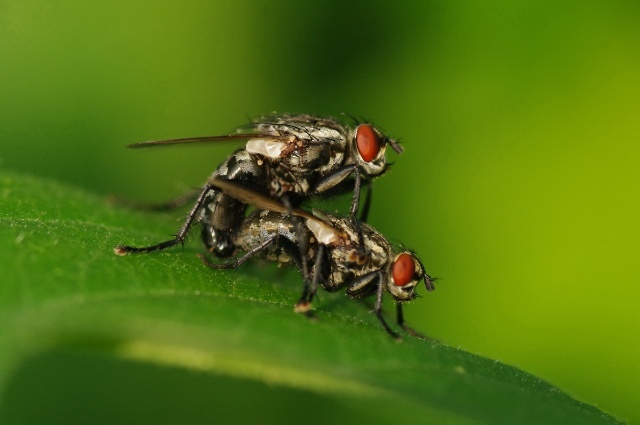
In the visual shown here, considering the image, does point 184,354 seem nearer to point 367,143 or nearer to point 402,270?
point 402,270

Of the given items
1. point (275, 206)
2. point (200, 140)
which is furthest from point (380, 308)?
point (200, 140)

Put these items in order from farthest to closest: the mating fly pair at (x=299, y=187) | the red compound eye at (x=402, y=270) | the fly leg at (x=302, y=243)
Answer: the mating fly pair at (x=299, y=187) → the red compound eye at (x=402, y=270) → the fly leg at (x=302, y=243)

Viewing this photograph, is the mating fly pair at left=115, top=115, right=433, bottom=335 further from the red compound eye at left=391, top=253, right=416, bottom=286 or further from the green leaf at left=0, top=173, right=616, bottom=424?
the green leaf at left=0, top=173, right=616, bottom=424

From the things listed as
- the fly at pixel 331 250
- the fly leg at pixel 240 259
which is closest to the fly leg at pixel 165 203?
the fly at pixel 331 250

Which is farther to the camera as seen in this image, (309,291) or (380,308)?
(380,308)

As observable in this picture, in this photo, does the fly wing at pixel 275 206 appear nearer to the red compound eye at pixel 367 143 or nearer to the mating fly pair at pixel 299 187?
the mating fly pair at pixel 299 187

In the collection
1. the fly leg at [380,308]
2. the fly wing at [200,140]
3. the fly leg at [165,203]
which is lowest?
the fly leg at [165,203]
